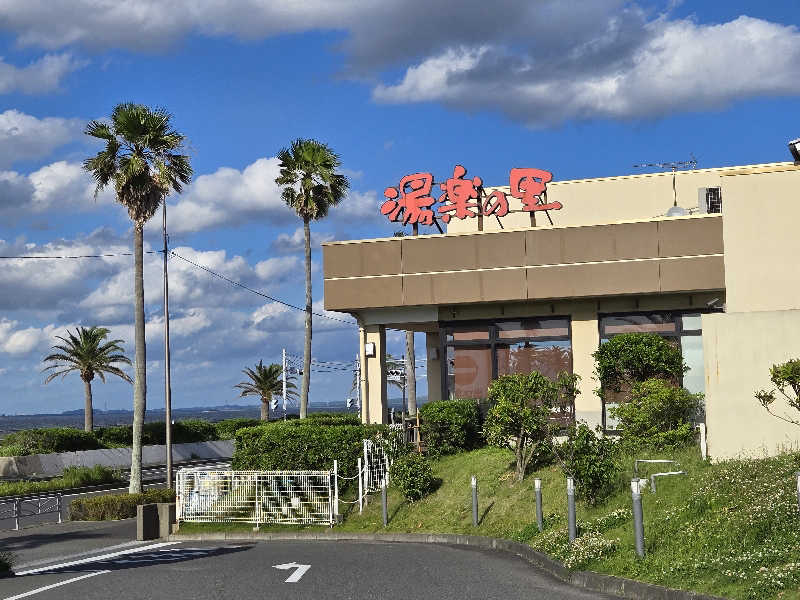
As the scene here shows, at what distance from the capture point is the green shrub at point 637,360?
28984 mm

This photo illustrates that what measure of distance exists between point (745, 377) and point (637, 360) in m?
9.49

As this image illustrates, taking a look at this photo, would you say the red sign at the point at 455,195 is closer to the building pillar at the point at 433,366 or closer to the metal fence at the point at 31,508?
the building pillar at the point at 433,366

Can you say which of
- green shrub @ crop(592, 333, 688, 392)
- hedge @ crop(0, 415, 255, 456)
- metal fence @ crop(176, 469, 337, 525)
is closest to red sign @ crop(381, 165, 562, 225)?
green shrub @ crop(592, 333, 688, 392)

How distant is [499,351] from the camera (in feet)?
114

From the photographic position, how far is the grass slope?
12.3m

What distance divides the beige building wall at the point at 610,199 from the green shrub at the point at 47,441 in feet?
87.4

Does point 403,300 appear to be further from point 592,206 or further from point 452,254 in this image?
point 592,206

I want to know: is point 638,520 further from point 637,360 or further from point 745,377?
point 637,360

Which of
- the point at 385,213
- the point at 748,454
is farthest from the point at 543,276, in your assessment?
the point at 748,454

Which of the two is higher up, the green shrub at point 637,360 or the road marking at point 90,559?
the green shrub at point 637,360

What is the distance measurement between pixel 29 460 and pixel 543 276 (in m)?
33.1

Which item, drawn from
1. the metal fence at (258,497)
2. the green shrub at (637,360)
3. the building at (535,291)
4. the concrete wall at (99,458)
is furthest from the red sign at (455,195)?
the concrete wall at (99,458)

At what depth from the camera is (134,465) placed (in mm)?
39656

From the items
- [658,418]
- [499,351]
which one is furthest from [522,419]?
[499,351]
